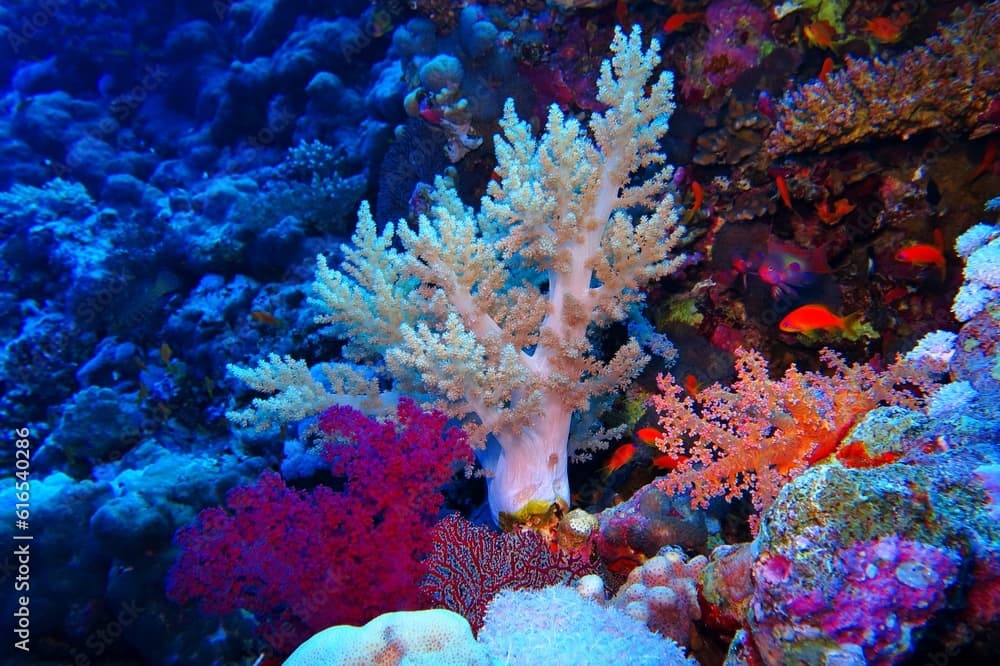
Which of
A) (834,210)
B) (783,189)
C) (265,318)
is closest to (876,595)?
(783,189)

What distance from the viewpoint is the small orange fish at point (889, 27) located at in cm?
385

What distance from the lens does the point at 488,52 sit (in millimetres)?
5203

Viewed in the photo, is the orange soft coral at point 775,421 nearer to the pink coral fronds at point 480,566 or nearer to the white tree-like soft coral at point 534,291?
the white tree-like soft coral at point 534,291

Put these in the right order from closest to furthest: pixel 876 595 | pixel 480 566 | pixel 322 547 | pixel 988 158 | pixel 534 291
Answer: pixel 876 595 < pixel 322 547 < pixel 480 566 < pixel 534 291 < pixel 988 158

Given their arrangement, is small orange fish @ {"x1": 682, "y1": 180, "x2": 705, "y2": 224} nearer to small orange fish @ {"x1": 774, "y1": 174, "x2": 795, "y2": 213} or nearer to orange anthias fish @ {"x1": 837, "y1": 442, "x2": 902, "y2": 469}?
small orange fish @ {"x1": 774, "y1": 174, "x2": 795, "y2": 213}

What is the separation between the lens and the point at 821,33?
12.8 feet

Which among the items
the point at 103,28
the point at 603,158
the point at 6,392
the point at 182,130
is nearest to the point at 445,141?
the point at 603,158

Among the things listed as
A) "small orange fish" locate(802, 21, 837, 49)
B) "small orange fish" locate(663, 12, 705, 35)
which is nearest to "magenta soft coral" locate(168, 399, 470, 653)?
"small orange fish" locate(663, 12, 705, 35)

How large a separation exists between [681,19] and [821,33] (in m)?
1.03

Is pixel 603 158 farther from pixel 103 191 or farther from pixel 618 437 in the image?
pixel 103 191

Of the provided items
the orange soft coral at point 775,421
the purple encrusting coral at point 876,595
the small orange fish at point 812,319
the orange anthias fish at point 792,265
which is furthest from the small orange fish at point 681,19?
the purple encrusting coral at point 876,595

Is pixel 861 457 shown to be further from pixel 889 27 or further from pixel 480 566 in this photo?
pixel 889 27

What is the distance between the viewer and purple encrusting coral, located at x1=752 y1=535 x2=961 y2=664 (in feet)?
4.45

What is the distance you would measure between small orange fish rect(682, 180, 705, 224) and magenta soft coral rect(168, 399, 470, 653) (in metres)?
2.84
